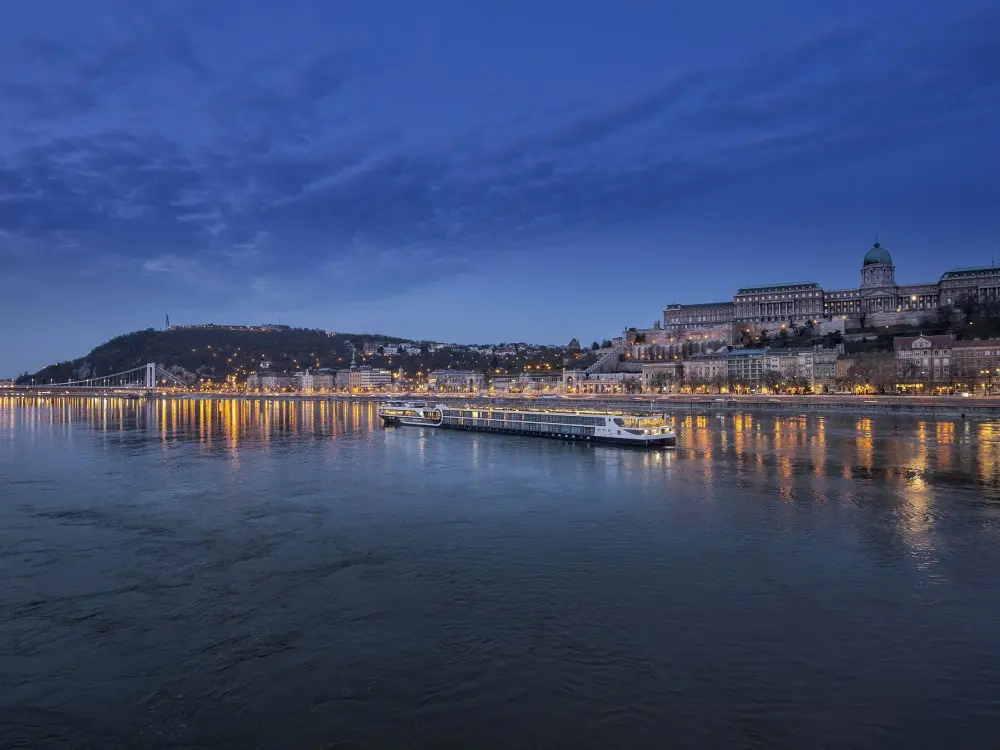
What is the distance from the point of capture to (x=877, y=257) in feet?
462

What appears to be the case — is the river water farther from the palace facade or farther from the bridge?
the bridge

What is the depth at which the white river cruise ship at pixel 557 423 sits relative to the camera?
40844 millimetres

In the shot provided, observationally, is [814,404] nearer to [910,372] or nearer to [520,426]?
[910,372]

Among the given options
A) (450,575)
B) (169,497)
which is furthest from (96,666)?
(169,497)

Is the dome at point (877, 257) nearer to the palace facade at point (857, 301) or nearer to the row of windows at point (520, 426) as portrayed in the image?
the palace facade at point (857, 301)

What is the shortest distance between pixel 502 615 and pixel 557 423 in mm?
36467

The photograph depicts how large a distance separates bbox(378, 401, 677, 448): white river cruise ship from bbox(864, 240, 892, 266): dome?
379 feet

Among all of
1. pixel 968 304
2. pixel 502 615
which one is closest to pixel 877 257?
pixel 968 304

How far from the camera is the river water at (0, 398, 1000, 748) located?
8539 millimetres

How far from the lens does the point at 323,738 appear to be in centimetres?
813

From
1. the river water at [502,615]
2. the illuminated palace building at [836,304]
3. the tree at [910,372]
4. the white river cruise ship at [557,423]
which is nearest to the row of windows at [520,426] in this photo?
the white river cruise ship at [557,423]

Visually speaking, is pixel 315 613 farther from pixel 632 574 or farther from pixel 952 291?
pixel 952 291

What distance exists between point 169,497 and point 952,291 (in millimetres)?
143564

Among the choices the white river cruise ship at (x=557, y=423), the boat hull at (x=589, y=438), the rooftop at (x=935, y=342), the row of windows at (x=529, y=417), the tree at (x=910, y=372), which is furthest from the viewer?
the rooftop at (x=935, y=342)
